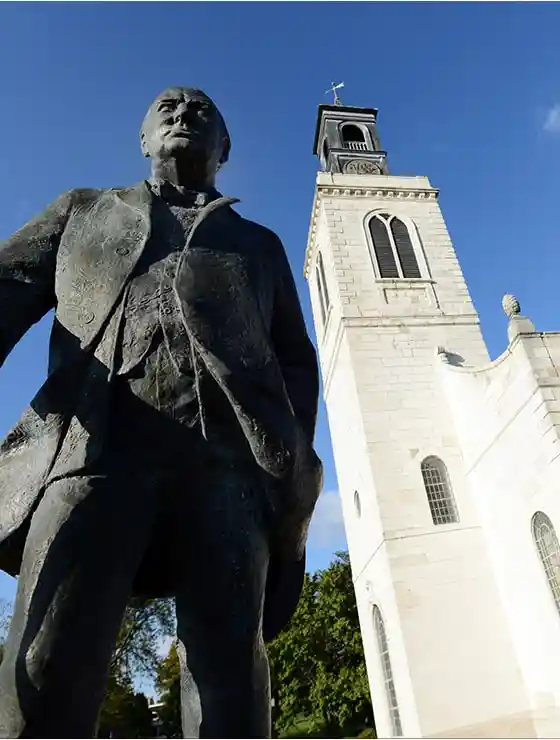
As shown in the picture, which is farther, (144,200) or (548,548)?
(548,548)

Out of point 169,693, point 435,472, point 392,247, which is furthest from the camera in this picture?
point 169,693

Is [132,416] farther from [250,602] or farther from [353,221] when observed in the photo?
[353,221]

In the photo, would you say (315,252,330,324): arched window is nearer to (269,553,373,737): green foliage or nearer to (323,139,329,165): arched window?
(323,139,329,165): arched window

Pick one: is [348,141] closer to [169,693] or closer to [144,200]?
[144,200]

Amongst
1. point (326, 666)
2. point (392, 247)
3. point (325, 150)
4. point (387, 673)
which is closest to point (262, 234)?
→ point (387, 673)

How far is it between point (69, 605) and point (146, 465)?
421 mm

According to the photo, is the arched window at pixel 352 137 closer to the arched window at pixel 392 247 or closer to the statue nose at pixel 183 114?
the arched window at pixel 392 247

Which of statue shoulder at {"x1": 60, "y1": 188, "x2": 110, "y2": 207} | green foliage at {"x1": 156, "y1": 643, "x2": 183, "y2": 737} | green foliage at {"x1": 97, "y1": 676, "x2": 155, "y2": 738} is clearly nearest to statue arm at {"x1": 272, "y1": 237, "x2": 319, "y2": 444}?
statue shoulder at {"x1": 60, "y1": 188, "x2": 110, "y2": 207}

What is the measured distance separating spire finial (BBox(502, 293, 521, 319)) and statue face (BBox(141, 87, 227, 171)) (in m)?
14.0

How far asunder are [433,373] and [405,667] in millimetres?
8994

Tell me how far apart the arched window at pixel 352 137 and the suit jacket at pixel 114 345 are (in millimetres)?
27962

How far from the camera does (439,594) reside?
1636 cm

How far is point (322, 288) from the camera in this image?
981 inches

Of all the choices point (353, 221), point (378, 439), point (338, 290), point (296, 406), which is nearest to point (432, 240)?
point (353, 221)
